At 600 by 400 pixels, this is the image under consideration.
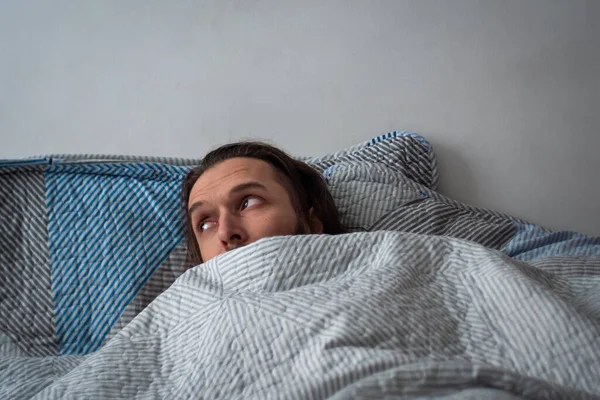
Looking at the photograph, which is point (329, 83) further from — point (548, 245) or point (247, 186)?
point (548, 245)

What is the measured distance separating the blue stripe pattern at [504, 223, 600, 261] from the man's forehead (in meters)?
0.54

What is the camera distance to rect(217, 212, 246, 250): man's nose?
94 centimetres

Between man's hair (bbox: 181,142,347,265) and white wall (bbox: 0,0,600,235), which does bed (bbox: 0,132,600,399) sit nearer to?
man's hair (bbox: 181,142,347,265)

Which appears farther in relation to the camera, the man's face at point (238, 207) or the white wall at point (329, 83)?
the white wall at point (329, 83)

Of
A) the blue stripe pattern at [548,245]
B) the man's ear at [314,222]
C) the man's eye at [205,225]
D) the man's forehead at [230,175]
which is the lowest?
the blue stripe pattern at [548,245]

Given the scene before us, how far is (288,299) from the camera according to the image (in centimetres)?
67

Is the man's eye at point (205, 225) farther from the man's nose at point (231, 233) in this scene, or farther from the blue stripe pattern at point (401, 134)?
the blue stripe pattern at point (401, 134)

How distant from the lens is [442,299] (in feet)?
2.32

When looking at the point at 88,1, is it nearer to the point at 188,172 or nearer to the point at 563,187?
the point at 188,172

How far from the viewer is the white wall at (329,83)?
141 cm

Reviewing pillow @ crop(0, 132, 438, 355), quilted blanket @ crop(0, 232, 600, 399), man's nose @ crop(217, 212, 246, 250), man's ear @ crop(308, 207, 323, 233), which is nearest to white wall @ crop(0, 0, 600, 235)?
pillow @ crop(0, 132, 438, 355)

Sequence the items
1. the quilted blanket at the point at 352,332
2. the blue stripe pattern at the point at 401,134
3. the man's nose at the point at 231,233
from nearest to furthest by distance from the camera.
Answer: the quilted blanket at the point at 352,332 < the man's nose at the point at 231,233 < the blue stripe pattern at the point at 401,134

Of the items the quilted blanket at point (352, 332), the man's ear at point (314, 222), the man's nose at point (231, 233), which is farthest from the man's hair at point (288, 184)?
the quilted blanket at point (352, 332)

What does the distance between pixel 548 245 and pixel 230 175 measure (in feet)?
2.27
